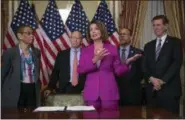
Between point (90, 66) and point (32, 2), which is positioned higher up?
point (32, 2)

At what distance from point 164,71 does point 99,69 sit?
2.94 feet

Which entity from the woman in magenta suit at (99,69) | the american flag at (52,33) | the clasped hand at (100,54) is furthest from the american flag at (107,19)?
the clasped hand at (100,54)

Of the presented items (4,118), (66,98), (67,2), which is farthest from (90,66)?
(67,2)

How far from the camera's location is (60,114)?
266cm

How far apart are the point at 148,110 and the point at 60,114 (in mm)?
701

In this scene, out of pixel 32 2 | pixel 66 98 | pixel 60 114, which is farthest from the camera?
pixel 32 2

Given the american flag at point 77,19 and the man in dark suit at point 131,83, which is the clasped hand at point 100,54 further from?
the american flag at point 77,19

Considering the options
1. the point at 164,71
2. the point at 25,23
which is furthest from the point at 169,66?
the point at 25,23

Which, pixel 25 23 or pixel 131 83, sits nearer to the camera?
pixel 131 83

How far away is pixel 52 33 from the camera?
18.8ft

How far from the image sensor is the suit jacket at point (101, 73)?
3.42 m

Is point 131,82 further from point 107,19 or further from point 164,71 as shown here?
point 107,19

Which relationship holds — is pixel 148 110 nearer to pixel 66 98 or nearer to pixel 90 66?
pixel 90 66

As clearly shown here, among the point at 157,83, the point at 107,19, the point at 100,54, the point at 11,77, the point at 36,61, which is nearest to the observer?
the point at 100,54
